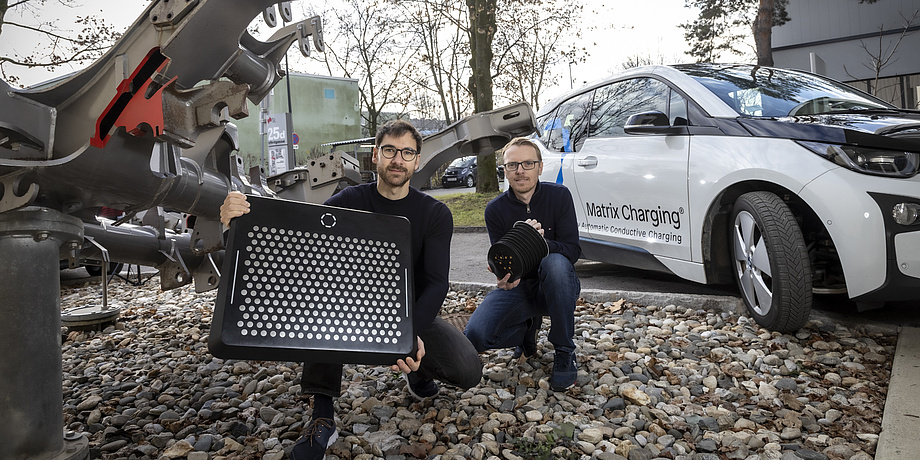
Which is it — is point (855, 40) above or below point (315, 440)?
above

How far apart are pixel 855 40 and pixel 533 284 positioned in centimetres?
2575

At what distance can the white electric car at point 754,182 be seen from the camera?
3.06 metres

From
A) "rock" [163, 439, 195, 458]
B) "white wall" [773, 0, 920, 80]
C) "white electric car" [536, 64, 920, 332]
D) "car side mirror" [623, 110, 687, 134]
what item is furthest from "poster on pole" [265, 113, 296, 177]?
"white wall" [773, 0, 920, 80]

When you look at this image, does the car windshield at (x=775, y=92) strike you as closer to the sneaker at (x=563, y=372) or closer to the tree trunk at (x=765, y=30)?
the sneaker at (x=563, y=372)

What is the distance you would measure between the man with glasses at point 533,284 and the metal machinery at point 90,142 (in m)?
1.36

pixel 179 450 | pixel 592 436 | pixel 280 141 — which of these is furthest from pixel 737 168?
pixel 280 141

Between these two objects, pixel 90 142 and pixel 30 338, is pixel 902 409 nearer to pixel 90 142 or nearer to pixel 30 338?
pixel 90 142

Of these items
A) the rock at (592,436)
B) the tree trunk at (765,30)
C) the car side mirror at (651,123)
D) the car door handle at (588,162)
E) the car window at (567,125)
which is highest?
the tree trunk at (765,30)

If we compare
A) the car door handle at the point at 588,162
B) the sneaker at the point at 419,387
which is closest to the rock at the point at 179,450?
the sneaker at the point at 419,387

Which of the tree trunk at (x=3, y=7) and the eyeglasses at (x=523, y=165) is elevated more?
the tree trunk at (x=3, y=7)

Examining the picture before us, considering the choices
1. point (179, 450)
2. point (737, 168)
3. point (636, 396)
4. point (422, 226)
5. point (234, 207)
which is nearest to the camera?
point (234, 207)

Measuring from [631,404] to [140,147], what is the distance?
7.71 feet

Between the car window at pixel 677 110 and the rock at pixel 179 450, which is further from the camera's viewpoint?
the car window at pixel 677 110

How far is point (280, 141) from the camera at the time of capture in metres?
18.7
